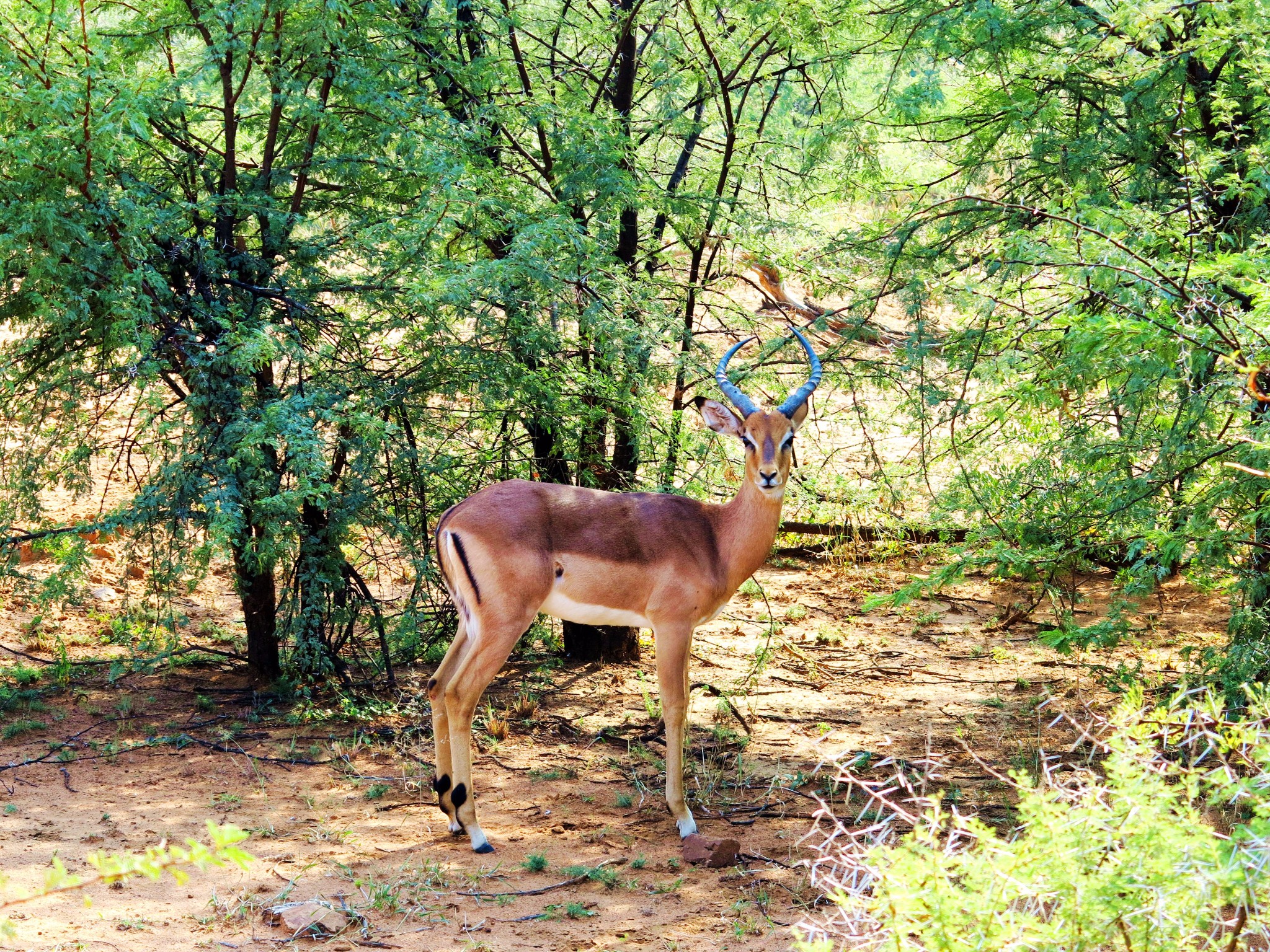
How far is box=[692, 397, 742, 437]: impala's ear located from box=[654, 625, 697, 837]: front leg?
118cm

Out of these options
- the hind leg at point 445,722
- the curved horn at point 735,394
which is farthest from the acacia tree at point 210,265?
the curved horn at point 735,394

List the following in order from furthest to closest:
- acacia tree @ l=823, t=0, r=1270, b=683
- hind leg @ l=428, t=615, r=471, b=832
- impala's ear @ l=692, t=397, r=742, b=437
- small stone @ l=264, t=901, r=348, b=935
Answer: impala's ear @ l=692, t=397, r=742, b=437
hind leg @ l=428, t=615, r=471, b=832
acacia tree @ l=823, t=0, r=1270, b=683
small stone @ l=264, t=901, r=348, b=935

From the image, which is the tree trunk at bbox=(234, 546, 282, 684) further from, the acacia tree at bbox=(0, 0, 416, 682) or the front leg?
the front leg

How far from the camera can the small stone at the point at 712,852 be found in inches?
246

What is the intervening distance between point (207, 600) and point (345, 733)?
3064 millimetres

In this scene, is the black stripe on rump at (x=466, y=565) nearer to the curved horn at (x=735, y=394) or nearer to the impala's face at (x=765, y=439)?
the impala's face at (x=765, y=439)

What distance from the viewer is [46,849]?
5980 mm

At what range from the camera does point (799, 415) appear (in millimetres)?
7113

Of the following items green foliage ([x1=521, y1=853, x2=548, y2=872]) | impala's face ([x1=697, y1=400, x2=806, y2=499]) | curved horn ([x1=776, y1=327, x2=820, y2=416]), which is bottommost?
green foliage ([x1=521, y1=853, x2=548, y2=872])

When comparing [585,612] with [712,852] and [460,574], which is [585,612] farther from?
[712,852]

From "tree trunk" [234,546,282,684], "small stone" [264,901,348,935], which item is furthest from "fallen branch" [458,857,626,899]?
"tree trunk" [234,546,282,684]

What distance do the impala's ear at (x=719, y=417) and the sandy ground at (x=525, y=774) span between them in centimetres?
186

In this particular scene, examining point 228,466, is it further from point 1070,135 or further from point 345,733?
point 1070,135

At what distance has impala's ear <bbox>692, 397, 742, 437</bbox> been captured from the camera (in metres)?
7.17
